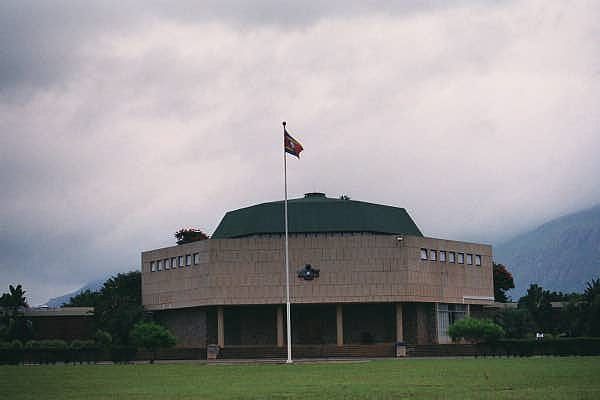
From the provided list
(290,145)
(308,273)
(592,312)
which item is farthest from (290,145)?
(592,312)

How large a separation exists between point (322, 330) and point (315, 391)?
53.0 meters

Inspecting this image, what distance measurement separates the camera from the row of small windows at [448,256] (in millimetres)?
84375

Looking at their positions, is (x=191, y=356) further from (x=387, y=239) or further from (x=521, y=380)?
(x=521, y=380)

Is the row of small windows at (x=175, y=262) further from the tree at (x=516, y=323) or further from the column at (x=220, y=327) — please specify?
the tree at (x=516, y=323)

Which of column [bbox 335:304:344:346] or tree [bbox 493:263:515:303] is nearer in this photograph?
column [bbox 335:304:344:346]

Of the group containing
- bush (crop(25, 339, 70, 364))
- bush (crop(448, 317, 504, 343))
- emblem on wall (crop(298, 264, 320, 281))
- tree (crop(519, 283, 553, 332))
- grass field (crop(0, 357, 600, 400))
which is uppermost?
emblem on wall (crop(298, 264, 320, 281))

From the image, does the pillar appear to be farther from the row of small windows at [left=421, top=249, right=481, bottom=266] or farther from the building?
the row of small windows at [left=421, top=249, right=481, bottom=266]

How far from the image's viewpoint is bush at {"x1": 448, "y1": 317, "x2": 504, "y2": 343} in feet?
247

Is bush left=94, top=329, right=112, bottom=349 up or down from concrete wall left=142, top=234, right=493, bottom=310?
down

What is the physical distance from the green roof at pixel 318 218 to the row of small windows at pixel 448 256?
4856mm

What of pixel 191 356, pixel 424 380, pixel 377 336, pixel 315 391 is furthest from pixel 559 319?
pixel 315 391

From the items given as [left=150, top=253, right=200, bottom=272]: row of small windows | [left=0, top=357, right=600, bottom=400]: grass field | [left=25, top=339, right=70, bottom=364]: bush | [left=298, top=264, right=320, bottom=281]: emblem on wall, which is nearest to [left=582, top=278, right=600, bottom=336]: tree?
[left=298, top=264, right=320, bottom=281]: emblem on wall

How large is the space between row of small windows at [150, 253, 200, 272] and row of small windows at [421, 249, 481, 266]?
732 inches

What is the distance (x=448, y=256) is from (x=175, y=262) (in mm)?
22973
